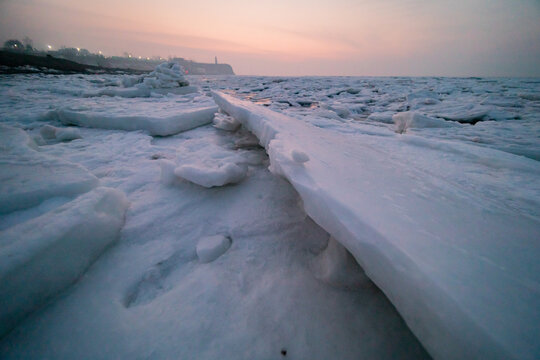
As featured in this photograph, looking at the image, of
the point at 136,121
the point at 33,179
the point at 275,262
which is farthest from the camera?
the point at 136,121

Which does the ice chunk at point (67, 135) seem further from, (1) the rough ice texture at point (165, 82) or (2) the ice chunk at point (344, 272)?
(1) the rough ice texture at point (165, 82)

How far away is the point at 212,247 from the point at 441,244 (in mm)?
755

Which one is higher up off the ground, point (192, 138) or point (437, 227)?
point (437, 227)

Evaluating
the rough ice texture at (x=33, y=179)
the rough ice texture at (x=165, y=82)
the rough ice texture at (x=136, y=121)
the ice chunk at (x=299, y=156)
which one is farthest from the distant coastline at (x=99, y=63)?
the ice chunk at (x=299, y=156)

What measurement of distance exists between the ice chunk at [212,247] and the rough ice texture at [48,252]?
38 cm

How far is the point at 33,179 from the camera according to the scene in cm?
102

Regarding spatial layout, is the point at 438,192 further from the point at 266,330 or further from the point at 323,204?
the point at 266,330

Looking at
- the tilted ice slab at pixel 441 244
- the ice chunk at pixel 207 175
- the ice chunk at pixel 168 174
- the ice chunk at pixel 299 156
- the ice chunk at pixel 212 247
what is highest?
the ice chunk at pixel 299 156

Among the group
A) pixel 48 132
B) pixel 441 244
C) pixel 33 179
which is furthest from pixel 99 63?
pixel 441 244

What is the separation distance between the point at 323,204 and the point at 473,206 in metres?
0.60

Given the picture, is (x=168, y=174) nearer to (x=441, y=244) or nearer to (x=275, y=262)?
(x=275, y=262)

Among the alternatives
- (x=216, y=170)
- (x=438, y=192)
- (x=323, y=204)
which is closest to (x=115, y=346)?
(x=323, y=204)

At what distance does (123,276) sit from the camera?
765 millimetres

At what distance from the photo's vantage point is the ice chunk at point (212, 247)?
0.85 m
